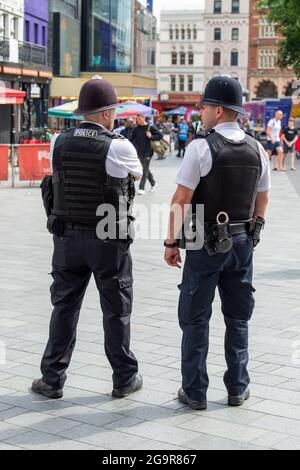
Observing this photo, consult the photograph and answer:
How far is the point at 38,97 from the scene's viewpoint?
47312 millimetres

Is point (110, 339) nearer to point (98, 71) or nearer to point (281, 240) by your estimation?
point (281, 240)

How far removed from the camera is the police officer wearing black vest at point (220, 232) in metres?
5.21

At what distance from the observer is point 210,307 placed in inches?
213

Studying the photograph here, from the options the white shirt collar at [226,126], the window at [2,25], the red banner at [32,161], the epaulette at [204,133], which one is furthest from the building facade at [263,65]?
the epaulette at [204,133]

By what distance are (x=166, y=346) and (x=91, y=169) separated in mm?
1950

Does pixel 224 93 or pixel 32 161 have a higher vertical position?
pixel 224 93

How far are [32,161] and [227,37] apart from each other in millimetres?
103037

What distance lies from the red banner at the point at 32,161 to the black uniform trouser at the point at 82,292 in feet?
51.8

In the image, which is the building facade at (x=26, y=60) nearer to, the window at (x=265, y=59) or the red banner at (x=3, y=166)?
the red banner at (x=3, y=166)

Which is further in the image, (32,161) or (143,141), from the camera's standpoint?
(32,161)

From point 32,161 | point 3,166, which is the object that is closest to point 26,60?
point 3,166

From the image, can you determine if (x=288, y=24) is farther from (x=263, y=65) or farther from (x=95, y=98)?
→ (x=263, y=65)

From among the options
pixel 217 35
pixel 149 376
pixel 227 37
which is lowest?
pixel 149 376

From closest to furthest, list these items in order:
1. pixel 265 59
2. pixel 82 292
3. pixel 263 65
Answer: pixel 82 292, pixel 263 65, pixel 265 59
